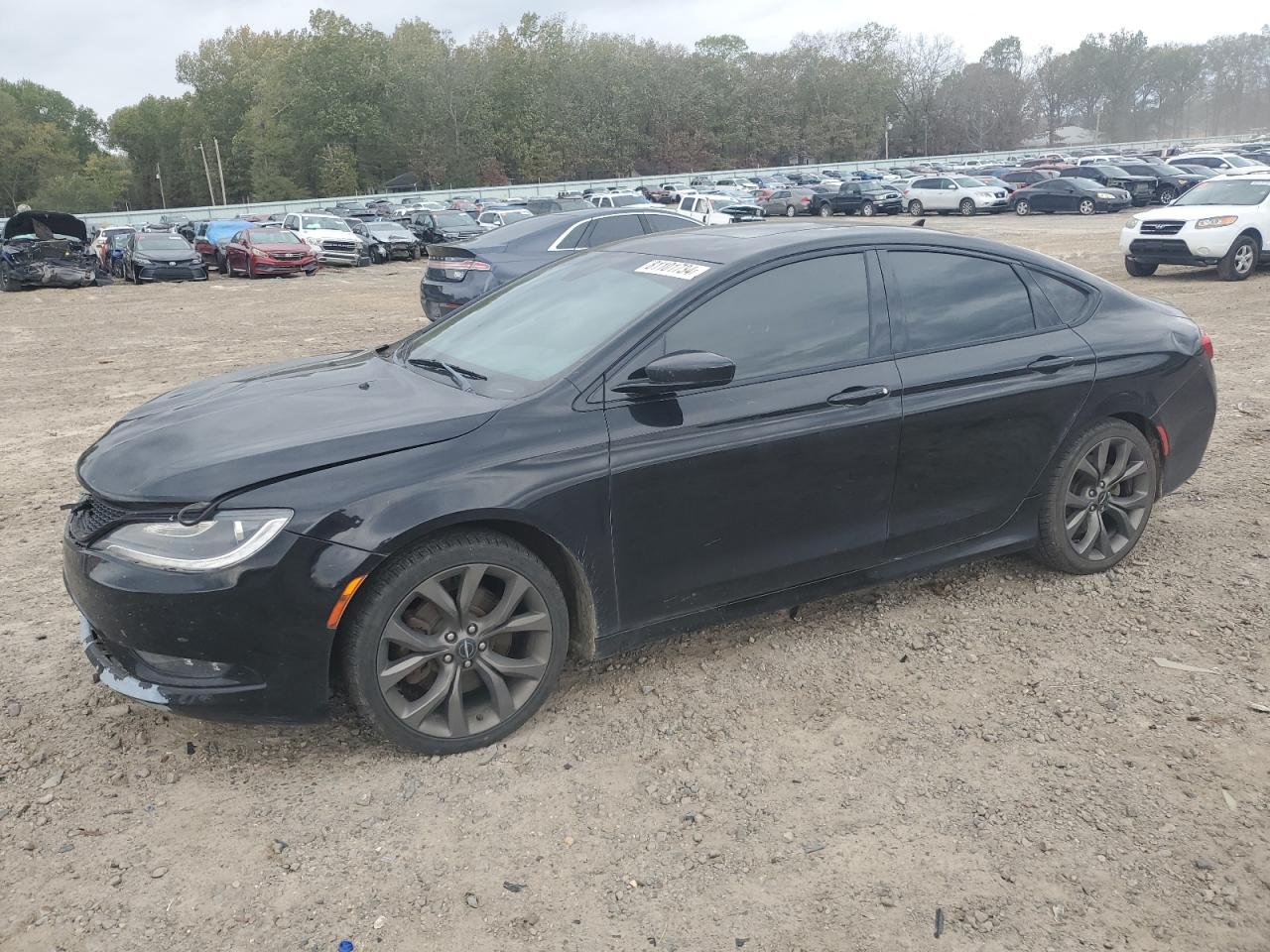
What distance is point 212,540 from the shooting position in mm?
3021

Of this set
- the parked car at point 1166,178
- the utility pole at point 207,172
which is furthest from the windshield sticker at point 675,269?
the utility pole at point 207,172

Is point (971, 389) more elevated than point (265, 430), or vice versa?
point (265, 430)

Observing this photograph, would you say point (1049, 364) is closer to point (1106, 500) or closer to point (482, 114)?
point (1106, 500)

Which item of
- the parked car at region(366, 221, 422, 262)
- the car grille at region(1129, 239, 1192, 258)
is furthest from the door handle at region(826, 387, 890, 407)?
the parked car at region(366, 221, 422, 262)

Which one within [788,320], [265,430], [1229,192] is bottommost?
[265,430]

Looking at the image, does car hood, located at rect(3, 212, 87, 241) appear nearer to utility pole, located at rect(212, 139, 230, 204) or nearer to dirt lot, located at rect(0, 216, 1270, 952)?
dirt lot, located at rect(0, 216, 1270, 952)

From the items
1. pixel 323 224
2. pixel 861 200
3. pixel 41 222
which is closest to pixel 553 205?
pixel 323 224

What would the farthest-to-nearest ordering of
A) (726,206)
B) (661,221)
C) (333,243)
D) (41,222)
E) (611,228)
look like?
(726,206), (333,243), (41,222), (661,221), (611,228)

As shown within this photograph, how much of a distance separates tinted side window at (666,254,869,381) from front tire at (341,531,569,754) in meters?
0.97

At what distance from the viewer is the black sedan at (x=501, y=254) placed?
36.4ft

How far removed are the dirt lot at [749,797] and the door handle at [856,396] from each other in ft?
3.31

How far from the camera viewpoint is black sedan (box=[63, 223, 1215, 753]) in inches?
A: 121

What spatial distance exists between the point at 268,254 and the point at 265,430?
23.4 m

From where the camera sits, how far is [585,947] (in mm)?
2588
